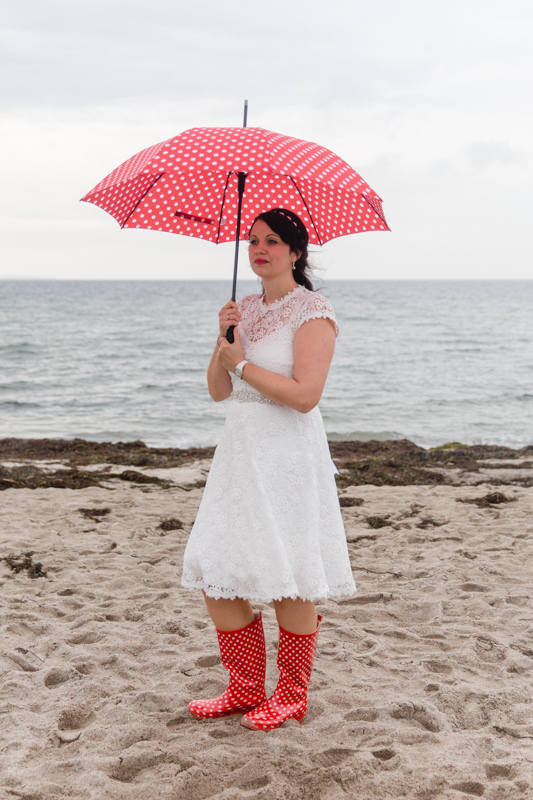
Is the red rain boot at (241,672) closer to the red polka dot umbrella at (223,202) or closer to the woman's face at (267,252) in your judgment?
the woman's face at (267,252)

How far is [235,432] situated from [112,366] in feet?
67.6

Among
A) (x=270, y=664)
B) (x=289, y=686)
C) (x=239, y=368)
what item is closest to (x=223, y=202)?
(x=239, y=368)

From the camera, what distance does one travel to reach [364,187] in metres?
3.15

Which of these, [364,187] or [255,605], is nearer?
[364,187]

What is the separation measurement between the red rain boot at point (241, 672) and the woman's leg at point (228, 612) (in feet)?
0.11

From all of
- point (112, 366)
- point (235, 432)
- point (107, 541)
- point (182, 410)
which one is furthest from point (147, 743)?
point (112, 366)

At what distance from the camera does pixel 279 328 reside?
299 centimetres

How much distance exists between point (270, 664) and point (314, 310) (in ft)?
6.87

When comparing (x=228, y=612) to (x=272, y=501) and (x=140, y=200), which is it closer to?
(x=272, y=501)

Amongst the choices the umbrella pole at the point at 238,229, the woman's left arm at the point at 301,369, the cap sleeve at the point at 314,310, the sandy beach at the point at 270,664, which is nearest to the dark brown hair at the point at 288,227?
the umbrella pole at the point at 238,229

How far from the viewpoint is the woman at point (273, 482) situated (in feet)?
9.34

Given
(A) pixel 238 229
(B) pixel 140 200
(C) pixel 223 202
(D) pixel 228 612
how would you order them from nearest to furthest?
(A) pixel 238 229 < (D) pixel 228 612 < (B) pixel 140 200 < (C) pixel 223 202

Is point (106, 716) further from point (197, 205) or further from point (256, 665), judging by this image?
point (197, 205)

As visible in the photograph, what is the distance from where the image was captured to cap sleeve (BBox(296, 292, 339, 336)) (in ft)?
9.61
